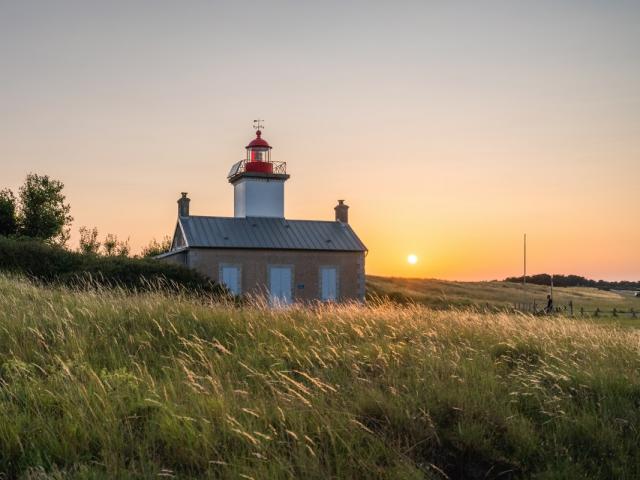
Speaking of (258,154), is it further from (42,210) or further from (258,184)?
(42,210)

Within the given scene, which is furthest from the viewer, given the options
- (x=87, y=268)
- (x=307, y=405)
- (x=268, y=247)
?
(x=268, y=247)

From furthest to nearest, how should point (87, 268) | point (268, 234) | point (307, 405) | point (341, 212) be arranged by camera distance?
1. point (341, 212)
2. point (268, 234)
3. point (87, 268)
4. point (307, 405)

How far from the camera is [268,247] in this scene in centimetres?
3316

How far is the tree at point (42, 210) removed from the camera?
41.6 m

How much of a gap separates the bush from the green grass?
33.6 feet

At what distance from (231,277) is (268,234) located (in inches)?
126

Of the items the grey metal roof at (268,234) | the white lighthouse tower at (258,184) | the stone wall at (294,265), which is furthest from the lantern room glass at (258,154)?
the stone wall at (294,265)

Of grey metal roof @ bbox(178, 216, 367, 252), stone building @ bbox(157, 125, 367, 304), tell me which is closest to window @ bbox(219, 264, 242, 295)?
stone building @ bbox(157, 125, 367, 304)

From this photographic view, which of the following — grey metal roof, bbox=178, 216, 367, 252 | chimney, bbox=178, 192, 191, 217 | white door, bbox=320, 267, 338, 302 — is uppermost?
chimney, bbox=178, 192, 191, 217

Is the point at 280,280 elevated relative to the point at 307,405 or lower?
elevated

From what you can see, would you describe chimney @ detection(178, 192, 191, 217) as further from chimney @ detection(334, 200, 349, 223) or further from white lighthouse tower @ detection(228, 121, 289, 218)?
chimney @ detection(334, 200, 349, 223)

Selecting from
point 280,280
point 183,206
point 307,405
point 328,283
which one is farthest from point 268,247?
point 307,405

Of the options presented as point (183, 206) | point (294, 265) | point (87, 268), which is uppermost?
point (183, 206)

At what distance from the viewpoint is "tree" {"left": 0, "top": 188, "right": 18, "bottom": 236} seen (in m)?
40.0
